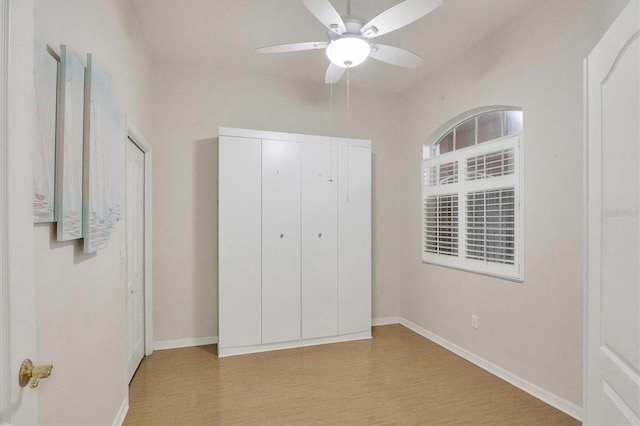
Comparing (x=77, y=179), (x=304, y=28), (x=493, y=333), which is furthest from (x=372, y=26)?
(x=493, y=333)

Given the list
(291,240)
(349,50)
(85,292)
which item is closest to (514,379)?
(291,240)

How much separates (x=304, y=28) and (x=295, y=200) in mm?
1572

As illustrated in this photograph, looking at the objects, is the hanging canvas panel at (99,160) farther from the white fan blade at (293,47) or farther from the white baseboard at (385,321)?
the white baseboard at (385,321)

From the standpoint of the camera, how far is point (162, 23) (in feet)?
8.87

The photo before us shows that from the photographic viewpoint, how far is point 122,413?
6.99 ft

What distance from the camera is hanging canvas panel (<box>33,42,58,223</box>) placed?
1.06m

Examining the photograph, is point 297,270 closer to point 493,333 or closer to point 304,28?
point 493,333

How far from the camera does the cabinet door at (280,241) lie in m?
3.29

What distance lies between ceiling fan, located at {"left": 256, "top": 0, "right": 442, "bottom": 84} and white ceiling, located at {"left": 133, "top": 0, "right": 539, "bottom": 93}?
0.48m

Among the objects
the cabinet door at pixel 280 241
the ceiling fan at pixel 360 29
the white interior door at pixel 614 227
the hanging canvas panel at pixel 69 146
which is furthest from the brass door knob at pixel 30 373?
the cabinet door at pixel 280 241

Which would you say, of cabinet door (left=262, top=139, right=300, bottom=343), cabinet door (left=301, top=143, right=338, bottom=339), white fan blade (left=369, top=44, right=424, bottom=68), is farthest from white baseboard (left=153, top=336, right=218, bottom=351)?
white fan blade (left=369, top=44, right=424, bottom=68)

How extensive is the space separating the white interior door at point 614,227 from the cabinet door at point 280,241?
2500 millimetres

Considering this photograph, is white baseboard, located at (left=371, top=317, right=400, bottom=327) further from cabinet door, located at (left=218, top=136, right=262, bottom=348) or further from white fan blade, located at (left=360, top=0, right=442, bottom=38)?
white fan blade, located at (left=360, top=0, right=442, bottom=38)

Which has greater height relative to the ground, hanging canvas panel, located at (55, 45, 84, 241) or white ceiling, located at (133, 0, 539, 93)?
white ceiling, located at (133, 0, 539, 93)
